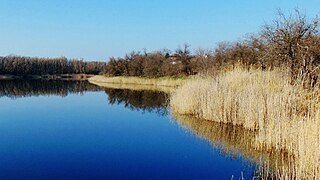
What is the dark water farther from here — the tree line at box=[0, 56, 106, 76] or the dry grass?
the tree line at box=[0, 56, 106, 76]

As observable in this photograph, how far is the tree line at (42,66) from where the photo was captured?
55.7 m

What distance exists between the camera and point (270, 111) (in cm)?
721

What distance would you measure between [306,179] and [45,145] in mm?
5508

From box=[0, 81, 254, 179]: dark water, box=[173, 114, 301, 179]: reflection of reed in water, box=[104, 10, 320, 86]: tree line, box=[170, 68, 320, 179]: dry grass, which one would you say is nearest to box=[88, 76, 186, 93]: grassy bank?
box=[104, 10, 320, 86]: tree line

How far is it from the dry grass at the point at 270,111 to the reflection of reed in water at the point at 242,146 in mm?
81

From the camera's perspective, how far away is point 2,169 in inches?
223

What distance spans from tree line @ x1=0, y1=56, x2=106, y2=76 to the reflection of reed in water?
51662 mm

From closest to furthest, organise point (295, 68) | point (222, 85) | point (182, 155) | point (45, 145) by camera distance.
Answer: point (182, 155) < point (45, 145) < point (295, 68) < point (222, 85)

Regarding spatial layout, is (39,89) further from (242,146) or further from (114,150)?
(242,146)

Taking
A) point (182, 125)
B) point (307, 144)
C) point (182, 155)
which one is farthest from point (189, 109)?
point (307, 144)

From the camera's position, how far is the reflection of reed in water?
5.28 meters

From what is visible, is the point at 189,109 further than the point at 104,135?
Yes

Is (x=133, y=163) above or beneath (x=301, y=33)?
beneath

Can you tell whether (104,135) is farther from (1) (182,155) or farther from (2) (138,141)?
(1) (182,155)
